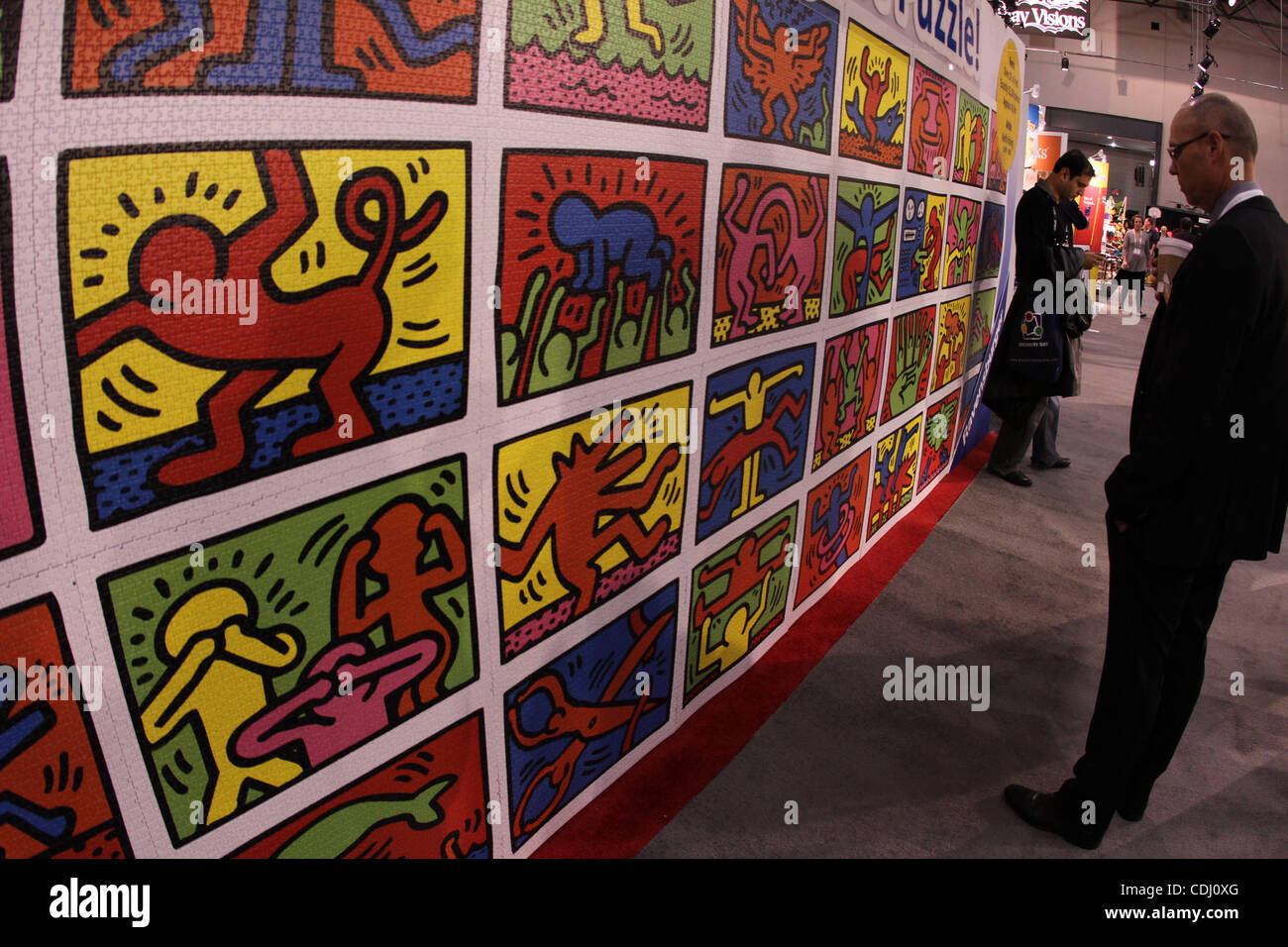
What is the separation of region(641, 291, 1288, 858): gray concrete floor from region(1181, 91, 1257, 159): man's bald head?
174 centimetres

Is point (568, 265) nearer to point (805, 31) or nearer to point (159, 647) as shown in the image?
point (159, 647)

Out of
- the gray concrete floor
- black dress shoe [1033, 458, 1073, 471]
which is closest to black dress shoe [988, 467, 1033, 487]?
black dress shoe [1033, 458, 1073, 471]

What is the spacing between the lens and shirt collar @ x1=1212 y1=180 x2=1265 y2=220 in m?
1.90

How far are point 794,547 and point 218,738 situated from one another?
219 centimetres

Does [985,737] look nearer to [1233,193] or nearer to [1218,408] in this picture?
[1218,408]

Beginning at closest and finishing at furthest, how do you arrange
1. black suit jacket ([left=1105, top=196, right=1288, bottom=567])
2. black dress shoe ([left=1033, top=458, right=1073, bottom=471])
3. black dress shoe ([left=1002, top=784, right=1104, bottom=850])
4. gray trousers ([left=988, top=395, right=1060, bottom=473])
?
black suit jacket ([left=1105, top=196, right=1288, bottom=567]) < black dress shoe ([left=1002, top=784, right=1104, bottom=850]) < gray trousers ([left=988, top=395, right=1060, bottom=473]) < black dress shoe ([left=1033, top=458, right=1073, bottom=471])

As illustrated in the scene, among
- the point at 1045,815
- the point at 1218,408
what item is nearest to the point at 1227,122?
the point at 1218,408

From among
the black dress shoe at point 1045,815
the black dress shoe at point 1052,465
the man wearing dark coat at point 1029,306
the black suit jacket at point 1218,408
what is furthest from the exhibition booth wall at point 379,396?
the black dress shoe at point 1052,465

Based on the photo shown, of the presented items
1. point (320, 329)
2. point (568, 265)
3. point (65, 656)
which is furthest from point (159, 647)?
point (568, 265)

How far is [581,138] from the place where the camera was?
1.75m

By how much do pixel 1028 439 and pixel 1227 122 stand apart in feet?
11.7

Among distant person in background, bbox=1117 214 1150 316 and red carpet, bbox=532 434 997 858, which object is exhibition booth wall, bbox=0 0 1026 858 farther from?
distant person in background, bbox=1117 214 1150 316

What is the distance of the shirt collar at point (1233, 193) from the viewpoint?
6.23 ft

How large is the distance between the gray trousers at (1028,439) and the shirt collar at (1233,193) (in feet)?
10.8
